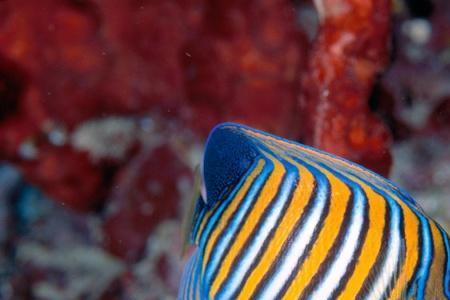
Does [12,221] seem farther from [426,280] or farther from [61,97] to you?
[426,280]

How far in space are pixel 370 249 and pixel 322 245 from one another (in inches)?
3.6

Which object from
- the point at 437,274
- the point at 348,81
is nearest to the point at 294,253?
the point at 437,274

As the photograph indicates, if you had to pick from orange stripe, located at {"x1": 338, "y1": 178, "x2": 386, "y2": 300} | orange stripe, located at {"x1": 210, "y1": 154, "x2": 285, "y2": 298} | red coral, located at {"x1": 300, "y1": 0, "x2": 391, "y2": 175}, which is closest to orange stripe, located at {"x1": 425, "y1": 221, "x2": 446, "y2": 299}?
orange stripe, located at {"x1": 338, "y1": 178, "x2": 386, "y2": 300}

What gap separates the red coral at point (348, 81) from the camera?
1.86m

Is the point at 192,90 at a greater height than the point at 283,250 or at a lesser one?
greater

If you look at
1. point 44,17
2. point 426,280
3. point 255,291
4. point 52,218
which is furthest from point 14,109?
point 426,280

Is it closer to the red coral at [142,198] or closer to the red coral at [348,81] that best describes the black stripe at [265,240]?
the red coral at [348,81]

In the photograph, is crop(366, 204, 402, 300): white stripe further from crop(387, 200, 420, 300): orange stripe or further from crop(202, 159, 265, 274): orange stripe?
crop(202, 159, 265, 274): orange stripe

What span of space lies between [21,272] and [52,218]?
333 mm

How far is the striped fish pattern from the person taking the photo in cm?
97

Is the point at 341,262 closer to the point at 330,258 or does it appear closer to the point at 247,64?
the point at 330,258

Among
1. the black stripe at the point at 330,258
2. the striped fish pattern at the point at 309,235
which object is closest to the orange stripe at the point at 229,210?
the striped fish pattern at the point at 309,235

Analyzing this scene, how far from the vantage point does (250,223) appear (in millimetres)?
1104

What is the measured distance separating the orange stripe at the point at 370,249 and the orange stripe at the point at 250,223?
21 centimetres
